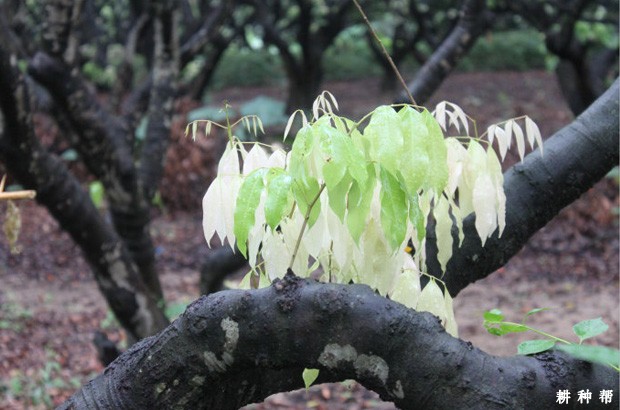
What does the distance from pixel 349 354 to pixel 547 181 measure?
0.89 metres

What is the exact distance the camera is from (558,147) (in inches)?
75.9

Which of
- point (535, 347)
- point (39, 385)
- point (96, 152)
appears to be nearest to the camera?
point (535, 347)

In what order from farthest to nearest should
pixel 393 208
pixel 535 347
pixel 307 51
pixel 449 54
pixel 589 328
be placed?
1. pixel 307 51
2. pixel 449 54
3. pixel 589 328
4. pixel 535 347
5. pixel 393 208

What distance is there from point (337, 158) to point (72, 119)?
10.00 feet

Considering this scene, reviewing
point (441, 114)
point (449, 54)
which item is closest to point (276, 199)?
point (441, 114)

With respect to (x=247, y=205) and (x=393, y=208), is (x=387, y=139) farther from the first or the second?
(x=247, y=205)

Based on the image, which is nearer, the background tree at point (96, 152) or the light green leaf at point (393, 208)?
the light green leaf at point (393, 208)

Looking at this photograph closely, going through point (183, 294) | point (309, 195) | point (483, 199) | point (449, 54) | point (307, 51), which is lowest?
point (183, 294)

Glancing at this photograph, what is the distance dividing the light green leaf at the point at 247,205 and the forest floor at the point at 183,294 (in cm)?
337

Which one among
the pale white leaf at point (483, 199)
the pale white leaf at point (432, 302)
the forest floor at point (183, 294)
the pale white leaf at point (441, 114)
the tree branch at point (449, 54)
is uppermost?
the pale white leaf at point (441, 114)

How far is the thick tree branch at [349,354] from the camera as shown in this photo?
4.04ft

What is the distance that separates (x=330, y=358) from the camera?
1250 mm

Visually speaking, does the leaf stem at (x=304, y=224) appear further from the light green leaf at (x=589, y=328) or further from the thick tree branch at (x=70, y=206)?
the thick tree branch at (x=70, y=206)

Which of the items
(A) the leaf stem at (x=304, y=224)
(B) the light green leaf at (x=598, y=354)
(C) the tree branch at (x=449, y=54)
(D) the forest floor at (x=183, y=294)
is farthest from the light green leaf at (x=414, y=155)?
(D) the forest floor at (x=183, y=294)
